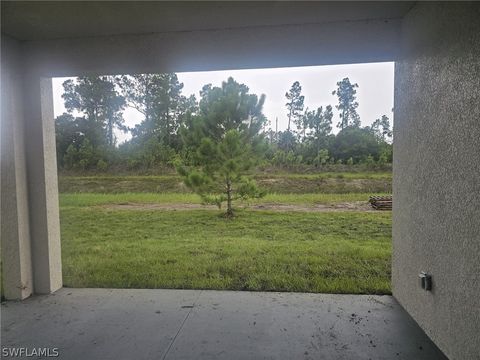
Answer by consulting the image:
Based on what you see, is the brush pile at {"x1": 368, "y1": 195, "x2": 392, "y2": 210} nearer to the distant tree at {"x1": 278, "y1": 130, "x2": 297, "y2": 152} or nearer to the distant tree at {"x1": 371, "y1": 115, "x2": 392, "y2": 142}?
the distant tree at {"x1": 371, "y1": 115, "x2": 392, "y2": 142}

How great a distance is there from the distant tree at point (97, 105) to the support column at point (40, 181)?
3.66 ft

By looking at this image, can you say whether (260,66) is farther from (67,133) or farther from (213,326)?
(67,133)

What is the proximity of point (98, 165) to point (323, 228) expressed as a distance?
12.0 feet

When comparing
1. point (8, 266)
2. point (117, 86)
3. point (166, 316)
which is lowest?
point (166, 316)

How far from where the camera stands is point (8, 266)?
3061 millimetres

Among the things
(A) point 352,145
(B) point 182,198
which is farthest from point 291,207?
(B) point 182,198

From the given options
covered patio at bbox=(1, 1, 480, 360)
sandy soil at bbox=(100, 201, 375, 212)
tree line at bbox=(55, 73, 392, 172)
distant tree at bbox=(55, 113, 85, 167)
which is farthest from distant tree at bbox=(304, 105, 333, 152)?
distant tree at bbox=(55, 113, 85, 167)

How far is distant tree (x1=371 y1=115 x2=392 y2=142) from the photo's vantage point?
4.45m

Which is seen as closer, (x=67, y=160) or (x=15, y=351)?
(x=15, y=351)

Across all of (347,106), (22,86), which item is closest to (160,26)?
(22,86)

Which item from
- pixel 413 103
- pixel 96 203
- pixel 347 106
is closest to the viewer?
pixel 413 103

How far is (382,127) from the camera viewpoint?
449 centimetres

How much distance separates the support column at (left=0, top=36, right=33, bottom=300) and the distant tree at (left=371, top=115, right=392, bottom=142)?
449 centimetres

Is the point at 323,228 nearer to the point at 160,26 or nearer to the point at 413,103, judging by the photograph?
the point at 413,103
